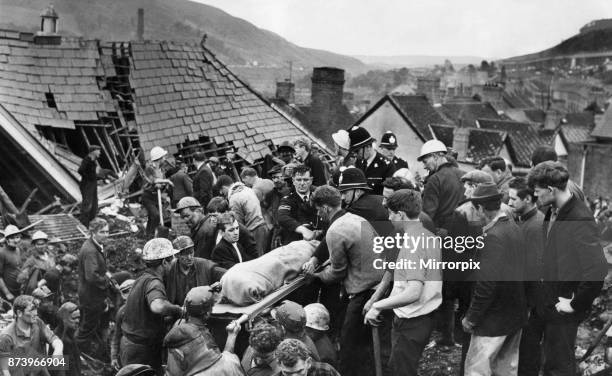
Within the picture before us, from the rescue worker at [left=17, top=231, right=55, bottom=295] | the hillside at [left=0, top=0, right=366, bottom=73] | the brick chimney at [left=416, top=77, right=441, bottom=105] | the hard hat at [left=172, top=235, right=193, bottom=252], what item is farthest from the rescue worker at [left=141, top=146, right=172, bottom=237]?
the brick chimney at [left=416, top=77, right=441, bottom=105]

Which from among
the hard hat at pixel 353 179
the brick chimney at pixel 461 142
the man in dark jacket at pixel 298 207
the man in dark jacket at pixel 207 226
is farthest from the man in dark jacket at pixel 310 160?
the brick chimney at pixel 461 142

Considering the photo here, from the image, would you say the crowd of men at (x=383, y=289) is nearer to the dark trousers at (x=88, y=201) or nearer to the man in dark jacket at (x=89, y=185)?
the man in dark jacket at (x=89, y=185)

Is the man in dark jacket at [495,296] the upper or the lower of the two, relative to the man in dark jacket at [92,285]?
upper

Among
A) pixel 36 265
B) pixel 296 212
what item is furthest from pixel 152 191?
pixel 296 212

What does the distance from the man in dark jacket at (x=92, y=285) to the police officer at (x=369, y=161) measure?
3.13 m

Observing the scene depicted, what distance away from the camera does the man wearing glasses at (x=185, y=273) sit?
5.97m

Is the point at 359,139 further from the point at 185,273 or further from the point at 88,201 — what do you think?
the point at 88,201

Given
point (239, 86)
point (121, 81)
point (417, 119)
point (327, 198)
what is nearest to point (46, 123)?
point (121, 81)

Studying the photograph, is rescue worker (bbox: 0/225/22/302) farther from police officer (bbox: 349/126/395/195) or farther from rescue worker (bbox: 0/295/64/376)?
police officer (bbox: 349/126/395/195)

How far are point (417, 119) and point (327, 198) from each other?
24.5 metres

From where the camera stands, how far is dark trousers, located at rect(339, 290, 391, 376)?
5.65 m

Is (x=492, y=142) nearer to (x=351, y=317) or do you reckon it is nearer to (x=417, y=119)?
(x=417, y=119)

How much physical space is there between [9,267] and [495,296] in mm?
6720

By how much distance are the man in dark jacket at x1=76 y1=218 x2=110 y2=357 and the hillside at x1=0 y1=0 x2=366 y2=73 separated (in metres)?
25.8
